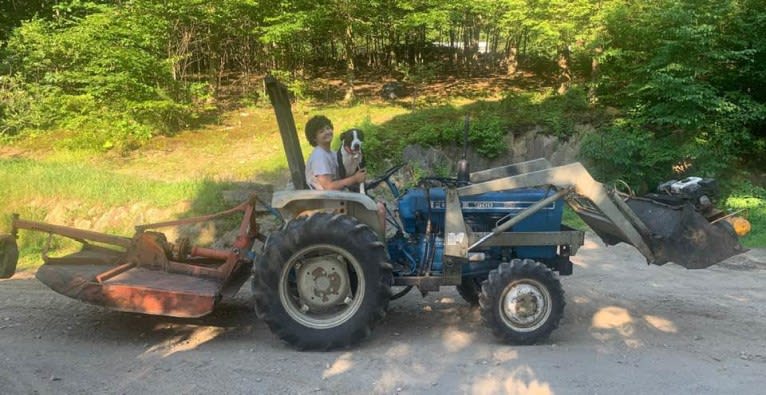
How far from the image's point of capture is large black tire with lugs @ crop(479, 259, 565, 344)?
188 inches

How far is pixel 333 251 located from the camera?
4840 millimetres

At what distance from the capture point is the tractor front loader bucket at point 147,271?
15.2 ft

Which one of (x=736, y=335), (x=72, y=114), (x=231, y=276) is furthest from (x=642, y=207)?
(x=72, y=114)

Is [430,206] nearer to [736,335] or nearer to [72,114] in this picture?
[736,335]

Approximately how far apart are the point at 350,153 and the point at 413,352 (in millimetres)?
1727

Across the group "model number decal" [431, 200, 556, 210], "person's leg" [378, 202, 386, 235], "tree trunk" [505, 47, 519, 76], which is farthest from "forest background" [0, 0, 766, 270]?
"model number decal" [431, 200, 556, 210]

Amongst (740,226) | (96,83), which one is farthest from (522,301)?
(96,83)

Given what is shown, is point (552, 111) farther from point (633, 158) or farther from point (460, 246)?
point (460, 246)

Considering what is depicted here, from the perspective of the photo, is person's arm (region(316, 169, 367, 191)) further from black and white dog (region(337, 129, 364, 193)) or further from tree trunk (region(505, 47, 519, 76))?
tree trunk (region(505, 47, 519, 76))

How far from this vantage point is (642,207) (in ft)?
17.4

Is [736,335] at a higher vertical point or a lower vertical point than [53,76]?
lower

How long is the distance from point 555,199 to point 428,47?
16780 millimetres

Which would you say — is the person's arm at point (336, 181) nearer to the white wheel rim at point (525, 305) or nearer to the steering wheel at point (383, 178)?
the steering wheel at point (383, 178)

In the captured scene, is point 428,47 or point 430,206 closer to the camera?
point 430,206
